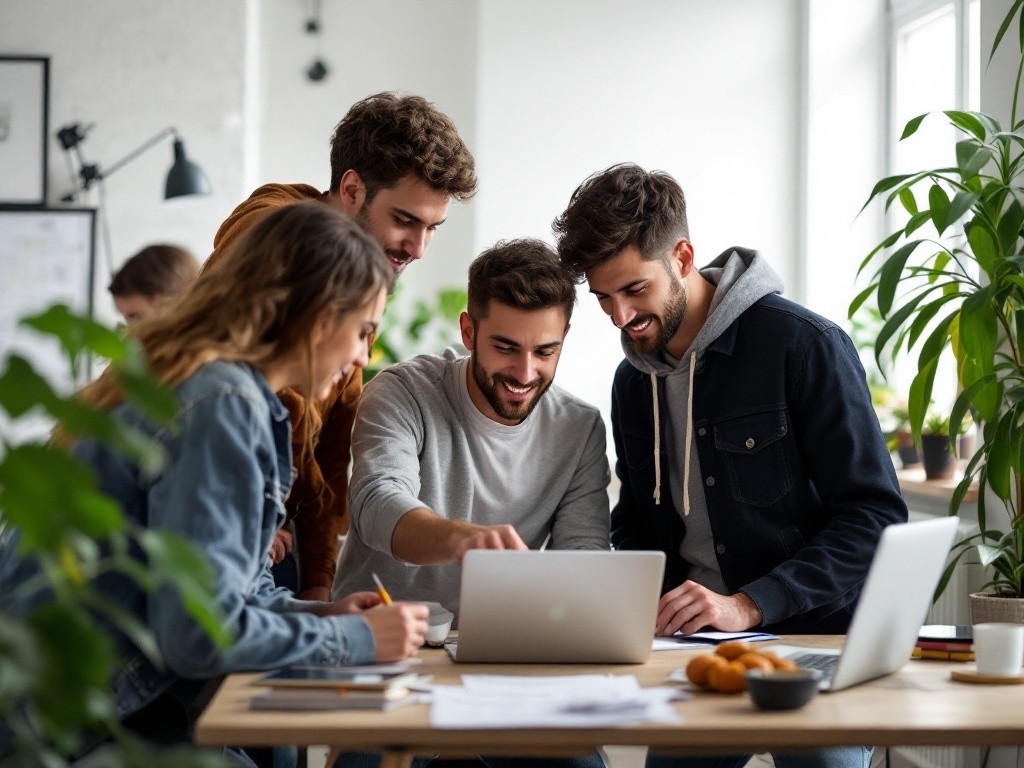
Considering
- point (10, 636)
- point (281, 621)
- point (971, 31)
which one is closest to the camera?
point (10, 636)

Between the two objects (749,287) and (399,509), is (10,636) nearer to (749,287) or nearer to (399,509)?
(399,509)

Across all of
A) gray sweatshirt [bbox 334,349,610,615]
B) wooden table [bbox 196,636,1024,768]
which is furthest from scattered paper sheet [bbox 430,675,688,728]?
gray sweatshirt [bbox 334,349,610,615]

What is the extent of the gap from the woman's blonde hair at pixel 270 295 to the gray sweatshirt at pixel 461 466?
25.1 inches

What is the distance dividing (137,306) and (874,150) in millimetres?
3001

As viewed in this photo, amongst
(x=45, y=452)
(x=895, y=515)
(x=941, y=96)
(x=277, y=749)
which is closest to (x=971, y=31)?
(x=941, y=96)

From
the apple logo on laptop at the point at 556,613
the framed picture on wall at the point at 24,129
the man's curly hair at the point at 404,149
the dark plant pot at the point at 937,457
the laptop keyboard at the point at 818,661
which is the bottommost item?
the laptop keyboard at the point at 818,661

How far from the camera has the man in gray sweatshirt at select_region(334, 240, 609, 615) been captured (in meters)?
2.30

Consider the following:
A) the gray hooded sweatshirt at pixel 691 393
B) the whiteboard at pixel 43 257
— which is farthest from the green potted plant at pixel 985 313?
the whiteboard at pixel 43 257

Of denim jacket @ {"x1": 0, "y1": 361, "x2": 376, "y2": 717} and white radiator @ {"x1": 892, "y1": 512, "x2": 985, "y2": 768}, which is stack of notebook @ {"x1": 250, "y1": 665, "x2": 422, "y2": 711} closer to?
denim jacket @ {"x1": 0, "y1": 361, "x2": 376, "y2": 717}

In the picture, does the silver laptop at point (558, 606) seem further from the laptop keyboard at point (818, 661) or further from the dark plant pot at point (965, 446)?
the dark plant pot at point (965, 446)

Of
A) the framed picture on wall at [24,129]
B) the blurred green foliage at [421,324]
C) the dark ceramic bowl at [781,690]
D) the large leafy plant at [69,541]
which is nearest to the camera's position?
the large leafy plant at [69,541]

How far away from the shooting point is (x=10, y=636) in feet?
2.64

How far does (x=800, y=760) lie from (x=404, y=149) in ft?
4.37

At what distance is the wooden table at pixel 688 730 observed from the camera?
1.32 metres
